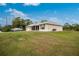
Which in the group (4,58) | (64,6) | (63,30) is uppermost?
(64,6)

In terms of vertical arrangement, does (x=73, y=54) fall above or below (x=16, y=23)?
below

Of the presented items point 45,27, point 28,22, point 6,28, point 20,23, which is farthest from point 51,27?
point 6,28

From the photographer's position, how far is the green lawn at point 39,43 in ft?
16.1

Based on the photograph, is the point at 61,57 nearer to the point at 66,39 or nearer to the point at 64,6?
the point at 66,39

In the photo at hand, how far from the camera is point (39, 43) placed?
4926 mm

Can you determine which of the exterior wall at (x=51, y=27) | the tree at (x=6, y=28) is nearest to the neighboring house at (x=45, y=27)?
the exterior wall at (x=51, y=27)

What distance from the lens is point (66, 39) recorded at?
492 centimetres

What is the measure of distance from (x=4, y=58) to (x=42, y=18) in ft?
2.46

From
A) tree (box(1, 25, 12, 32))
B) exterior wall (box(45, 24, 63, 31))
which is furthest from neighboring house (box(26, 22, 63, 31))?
tree (box(1, 25, 12, 32))

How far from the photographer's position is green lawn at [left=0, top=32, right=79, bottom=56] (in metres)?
4.90

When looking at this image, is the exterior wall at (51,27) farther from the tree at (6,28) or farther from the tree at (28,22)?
the tree at (6,28)

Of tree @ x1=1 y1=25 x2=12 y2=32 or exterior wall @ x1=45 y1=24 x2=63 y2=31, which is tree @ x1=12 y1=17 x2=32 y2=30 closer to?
tree @ x1=1 y1=25 x2=12 y2=32

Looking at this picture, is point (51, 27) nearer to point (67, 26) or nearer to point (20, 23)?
point (67, 26)

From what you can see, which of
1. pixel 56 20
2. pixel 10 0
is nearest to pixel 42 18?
pixel 56 20
